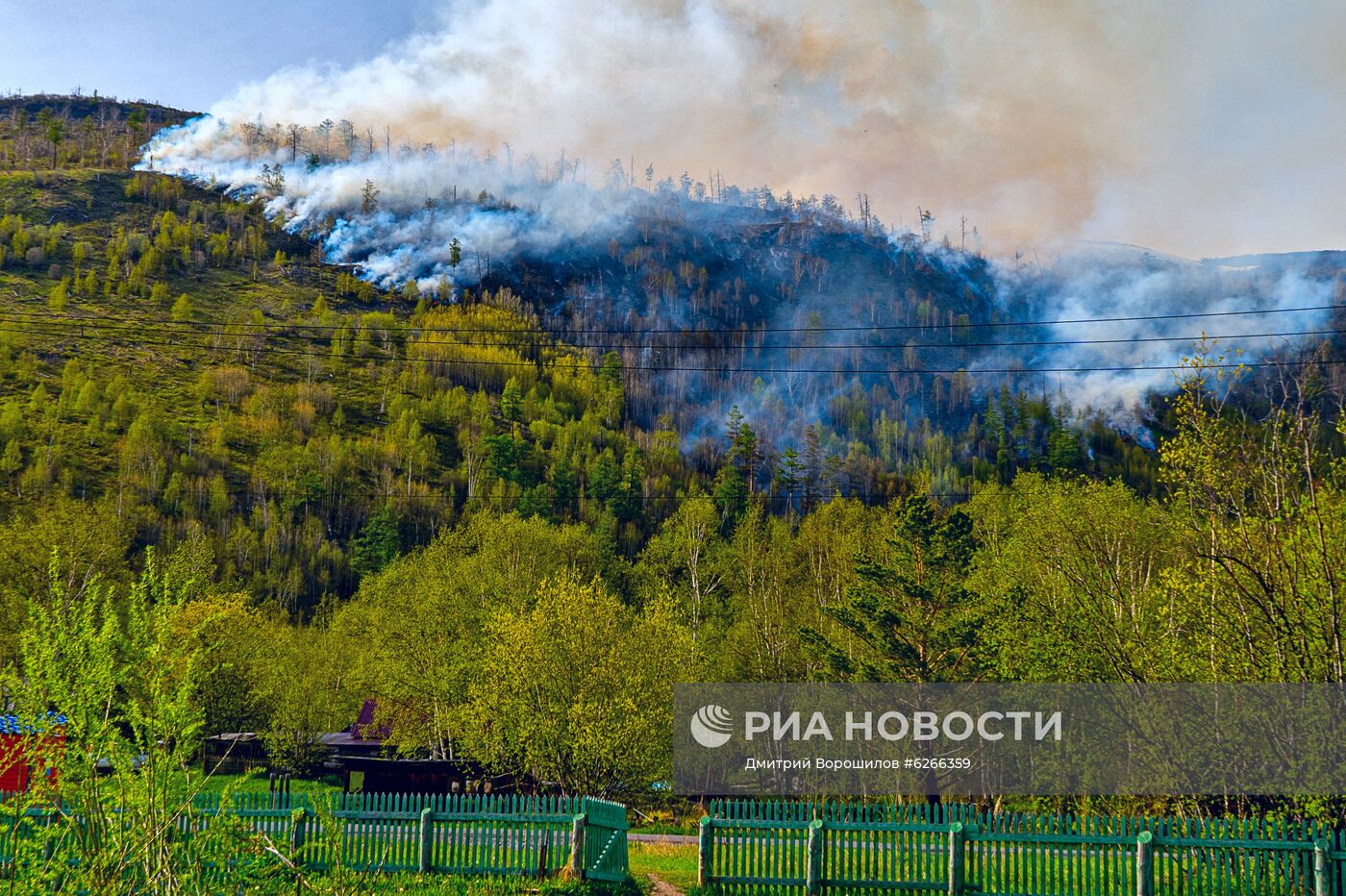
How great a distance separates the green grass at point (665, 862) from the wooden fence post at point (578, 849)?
1.91m

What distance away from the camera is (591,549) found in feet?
269

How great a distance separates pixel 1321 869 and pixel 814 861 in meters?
8.73

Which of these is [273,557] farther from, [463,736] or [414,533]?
[463,736]

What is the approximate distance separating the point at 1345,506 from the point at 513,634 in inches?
1164

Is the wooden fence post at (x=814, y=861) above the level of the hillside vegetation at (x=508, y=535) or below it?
below

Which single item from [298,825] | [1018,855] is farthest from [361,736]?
[1018,855]

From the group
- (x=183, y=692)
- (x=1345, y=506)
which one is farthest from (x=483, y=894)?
(x=1345, y=506)

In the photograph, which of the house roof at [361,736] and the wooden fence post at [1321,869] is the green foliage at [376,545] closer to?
the house roof at [361,736]

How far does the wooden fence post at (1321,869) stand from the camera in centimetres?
1766

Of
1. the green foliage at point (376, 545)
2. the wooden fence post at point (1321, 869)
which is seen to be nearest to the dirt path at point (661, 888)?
the wooden fence post at point (1321, 869)

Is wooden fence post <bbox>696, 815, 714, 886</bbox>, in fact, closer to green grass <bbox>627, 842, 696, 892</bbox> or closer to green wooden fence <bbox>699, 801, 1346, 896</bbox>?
green wooden fence <bbox>699, 801, 1346, 896</bbox>

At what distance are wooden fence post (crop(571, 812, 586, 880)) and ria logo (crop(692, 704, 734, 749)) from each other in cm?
2549

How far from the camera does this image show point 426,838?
2075 centimetres

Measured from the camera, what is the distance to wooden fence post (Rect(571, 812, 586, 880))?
19.5 meters
